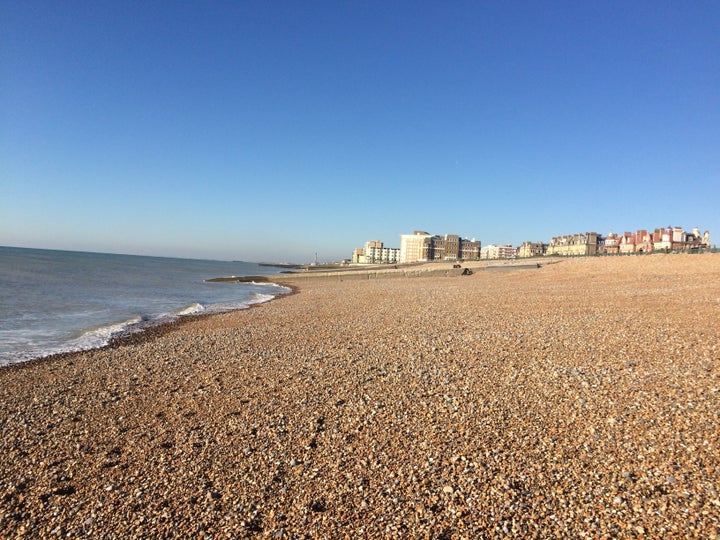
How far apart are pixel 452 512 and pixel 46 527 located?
3548 millimetres

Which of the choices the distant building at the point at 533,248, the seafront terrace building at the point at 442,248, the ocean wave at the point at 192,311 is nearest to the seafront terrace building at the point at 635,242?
the distant building at the point at 533,248

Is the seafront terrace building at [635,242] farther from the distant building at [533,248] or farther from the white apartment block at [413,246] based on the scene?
the white apartment block at [413,246]

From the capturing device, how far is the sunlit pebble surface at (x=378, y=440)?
3439 mm

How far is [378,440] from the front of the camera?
4.76 meters

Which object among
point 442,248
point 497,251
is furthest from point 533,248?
point 442,248

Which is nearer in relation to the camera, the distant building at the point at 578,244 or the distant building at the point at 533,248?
the distant building at the point at 578,244

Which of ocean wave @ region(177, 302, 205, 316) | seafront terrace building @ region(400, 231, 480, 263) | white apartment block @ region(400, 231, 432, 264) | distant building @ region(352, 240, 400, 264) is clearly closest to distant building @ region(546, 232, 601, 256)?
seafront terrace building @ region(400, 231, 480, 263)

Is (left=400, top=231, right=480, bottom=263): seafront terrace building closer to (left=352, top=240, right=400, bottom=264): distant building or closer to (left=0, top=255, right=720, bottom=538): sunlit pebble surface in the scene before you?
(left=352, top=240, right=400, bottom=264): distant building

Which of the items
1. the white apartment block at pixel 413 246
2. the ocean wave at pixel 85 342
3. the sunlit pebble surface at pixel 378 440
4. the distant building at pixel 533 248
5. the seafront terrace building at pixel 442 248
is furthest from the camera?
the distant building at pixel 533 248

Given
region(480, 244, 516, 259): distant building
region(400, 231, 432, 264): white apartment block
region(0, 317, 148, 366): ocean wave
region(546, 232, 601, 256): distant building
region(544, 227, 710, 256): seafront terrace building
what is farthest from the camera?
region(480, 244, 516, 259): distant building

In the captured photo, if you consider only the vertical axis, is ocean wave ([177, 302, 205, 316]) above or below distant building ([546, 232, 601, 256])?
below

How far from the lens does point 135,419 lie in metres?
5.71

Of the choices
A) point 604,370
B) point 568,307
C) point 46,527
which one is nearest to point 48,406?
point 46,527

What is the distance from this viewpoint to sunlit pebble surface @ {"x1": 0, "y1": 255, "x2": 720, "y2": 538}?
344cm
